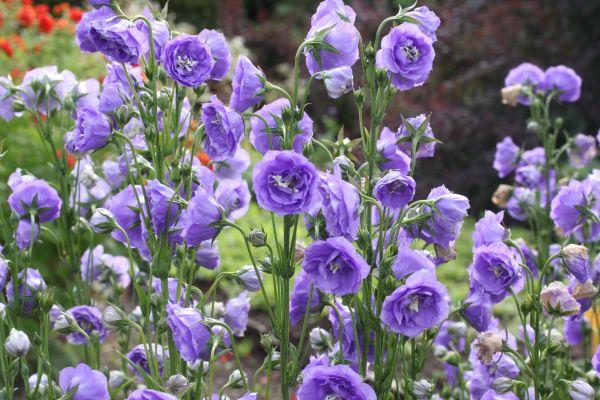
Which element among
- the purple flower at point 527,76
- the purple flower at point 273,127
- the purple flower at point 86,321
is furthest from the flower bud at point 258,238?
the purple flower at point 527,76

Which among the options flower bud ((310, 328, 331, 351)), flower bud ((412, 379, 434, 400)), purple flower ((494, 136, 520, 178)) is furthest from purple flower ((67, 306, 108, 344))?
purple flower ((494, 136, 520, 178))

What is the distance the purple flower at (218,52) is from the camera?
150cm

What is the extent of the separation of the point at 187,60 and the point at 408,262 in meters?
0.48

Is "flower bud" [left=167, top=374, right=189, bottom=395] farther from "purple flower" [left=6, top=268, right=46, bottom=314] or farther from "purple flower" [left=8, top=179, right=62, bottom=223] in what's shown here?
"purple flower" [left=8, top=179, right=62, bottom=223]

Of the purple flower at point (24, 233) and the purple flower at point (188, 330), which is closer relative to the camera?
the purple flower at point (188, 330)

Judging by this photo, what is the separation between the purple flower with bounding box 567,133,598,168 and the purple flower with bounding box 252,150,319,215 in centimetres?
156

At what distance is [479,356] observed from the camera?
1533 mm

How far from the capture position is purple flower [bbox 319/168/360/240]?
1.23m

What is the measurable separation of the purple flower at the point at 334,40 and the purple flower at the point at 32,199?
68 centimetres

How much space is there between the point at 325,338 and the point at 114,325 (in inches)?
15.4

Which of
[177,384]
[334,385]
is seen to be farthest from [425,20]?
[177,384]

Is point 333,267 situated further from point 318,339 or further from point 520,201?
point 520,201

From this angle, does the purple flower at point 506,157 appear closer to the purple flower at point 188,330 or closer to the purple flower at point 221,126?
the purple flower at point 221,126

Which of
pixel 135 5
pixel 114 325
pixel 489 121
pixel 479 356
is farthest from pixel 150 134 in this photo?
pixel 135 5
